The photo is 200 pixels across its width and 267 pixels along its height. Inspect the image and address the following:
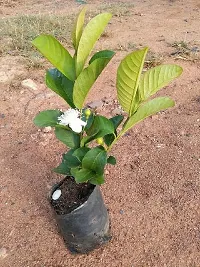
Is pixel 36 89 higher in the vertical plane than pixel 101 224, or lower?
lower

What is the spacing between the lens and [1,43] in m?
3.87

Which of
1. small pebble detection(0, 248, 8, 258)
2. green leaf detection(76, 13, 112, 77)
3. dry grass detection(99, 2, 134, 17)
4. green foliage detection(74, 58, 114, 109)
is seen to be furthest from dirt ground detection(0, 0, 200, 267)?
dry grass detection(99, 2, 134, 17)

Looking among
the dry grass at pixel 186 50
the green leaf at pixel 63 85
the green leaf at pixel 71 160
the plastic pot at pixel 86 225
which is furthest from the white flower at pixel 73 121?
the dry grass at pixel 186 50

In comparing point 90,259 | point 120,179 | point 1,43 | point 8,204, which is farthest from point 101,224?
point 1,43

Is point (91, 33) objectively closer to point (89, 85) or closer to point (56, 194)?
point (89, 85)

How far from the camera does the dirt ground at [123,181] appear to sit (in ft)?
6.08

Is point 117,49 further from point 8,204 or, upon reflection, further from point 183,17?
point 8,204

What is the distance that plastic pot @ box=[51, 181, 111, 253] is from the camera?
167 centimetres

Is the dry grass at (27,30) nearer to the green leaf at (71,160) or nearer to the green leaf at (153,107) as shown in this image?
the green leaf at (71,160)

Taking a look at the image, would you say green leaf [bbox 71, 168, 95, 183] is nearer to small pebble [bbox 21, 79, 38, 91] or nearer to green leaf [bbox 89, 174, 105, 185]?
green leaf [bbox 89, 174, 105, 185]

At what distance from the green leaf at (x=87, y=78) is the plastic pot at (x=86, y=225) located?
0.51m

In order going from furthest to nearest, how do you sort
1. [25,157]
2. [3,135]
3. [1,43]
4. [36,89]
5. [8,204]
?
[1,43] < [36,89] < [3,135] < [25,157] < [8,204]

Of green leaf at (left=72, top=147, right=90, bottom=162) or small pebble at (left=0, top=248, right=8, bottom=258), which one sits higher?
green leaf at (left=72, top=147, right=90, bottom=162)

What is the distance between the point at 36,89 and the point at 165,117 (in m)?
1.12
